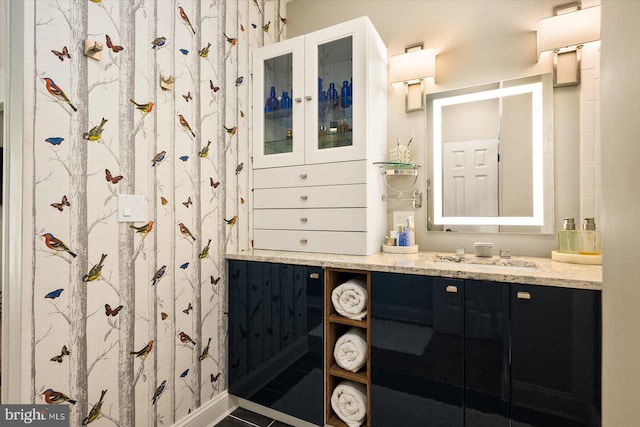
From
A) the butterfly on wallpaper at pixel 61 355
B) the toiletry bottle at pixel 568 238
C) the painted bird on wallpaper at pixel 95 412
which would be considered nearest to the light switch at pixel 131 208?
the butterfly on wallpaper at pixel 61 355

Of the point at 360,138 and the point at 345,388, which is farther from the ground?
the point at 360,138

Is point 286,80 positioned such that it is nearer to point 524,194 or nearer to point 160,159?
point 160,159

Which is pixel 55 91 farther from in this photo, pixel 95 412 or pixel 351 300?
pixel 351 300

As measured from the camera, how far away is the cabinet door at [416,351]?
1.39 metres

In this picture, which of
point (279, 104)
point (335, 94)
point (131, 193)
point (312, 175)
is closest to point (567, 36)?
point (335, 94)

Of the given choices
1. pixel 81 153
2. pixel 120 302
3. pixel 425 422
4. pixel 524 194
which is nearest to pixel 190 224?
pixel 120 302

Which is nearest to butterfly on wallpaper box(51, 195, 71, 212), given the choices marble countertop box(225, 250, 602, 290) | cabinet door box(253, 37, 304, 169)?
marble countertop box(225, 250, 602, 290)

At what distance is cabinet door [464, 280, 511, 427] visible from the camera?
4.29 ft

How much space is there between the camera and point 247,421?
188 cm

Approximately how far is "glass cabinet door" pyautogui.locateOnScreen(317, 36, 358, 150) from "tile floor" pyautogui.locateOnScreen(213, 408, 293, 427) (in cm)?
164

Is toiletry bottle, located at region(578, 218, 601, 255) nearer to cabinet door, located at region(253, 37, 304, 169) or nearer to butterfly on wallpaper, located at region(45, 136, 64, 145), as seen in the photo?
cabinet door, located at region(253, 37, 304, 169)

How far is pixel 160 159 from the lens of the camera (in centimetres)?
160

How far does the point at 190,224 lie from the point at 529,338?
166 centimetres

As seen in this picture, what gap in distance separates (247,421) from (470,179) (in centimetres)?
197
